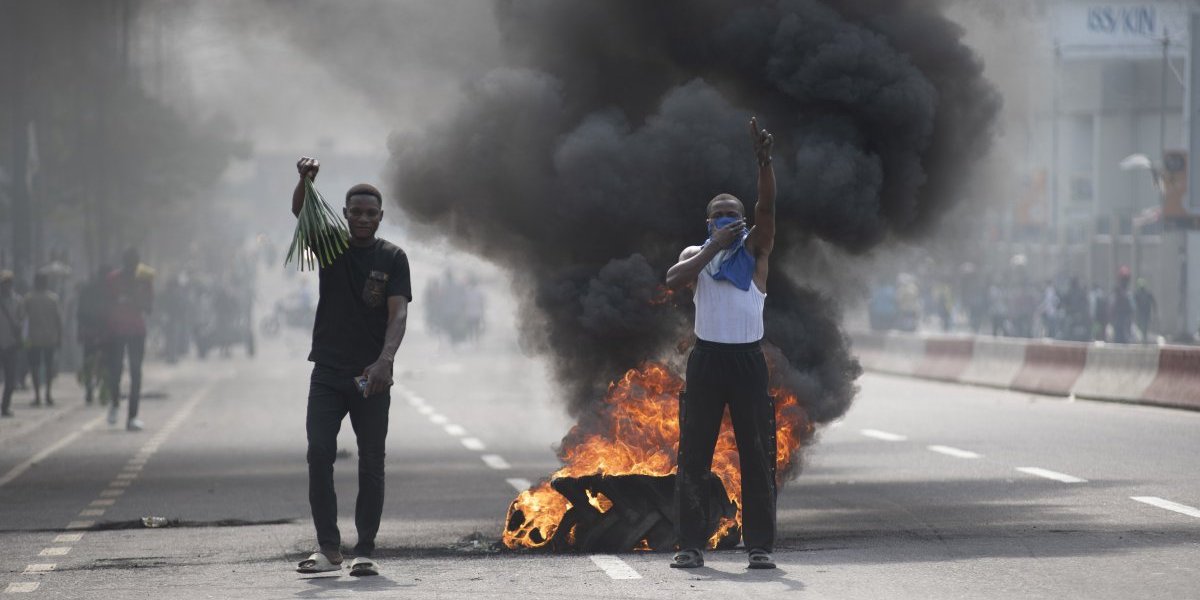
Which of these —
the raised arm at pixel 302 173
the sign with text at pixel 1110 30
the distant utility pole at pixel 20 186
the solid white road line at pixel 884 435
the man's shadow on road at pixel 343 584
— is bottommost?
the man's shadow on road at pixel 343 584

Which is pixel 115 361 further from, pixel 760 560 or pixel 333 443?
pixel 760 560

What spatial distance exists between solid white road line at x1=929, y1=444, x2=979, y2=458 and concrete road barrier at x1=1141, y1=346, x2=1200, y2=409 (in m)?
4.47

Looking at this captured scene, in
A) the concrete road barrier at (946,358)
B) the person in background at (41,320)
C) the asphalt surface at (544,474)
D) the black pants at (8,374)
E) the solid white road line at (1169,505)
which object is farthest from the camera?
the concrete road barrier at (946,358)

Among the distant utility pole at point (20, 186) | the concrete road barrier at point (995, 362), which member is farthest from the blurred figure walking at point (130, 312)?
the concrete road barrier at point (995, 362)

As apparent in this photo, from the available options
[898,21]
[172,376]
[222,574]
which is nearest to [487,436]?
[898,21]

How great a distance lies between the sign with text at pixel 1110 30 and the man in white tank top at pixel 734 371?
39.9m

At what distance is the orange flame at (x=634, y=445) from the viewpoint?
938 centimetres

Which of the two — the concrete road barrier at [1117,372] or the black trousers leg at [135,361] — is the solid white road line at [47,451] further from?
the concrete road barrier at [1117,372]

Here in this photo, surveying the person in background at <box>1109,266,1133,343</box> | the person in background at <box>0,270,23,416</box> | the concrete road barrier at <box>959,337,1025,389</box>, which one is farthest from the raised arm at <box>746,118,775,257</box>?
the person in background at <box>1109,266,1133,343</box>

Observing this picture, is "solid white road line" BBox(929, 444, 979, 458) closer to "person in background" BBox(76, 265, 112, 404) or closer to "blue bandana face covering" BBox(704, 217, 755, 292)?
"blue bandana face covering" BBox(704, 217, 755, 292)

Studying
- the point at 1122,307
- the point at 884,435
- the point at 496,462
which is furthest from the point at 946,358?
the point at 496,462

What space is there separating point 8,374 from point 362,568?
16297 mm

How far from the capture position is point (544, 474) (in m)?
13.9

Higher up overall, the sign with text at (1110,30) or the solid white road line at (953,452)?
the sign with text at (1110,30)
